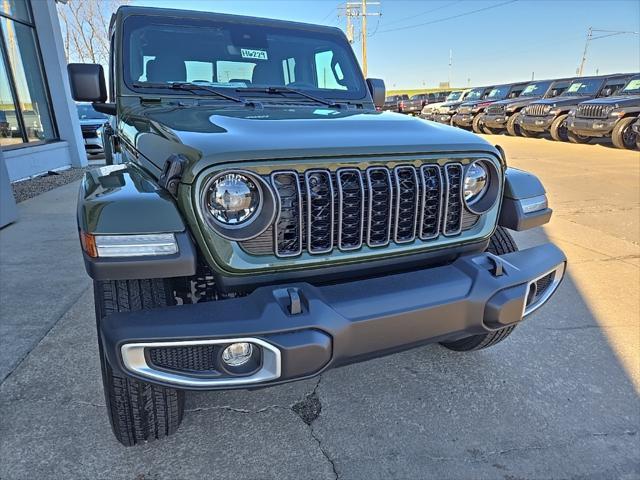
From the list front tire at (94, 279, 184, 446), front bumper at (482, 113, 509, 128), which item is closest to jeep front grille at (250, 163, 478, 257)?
front tire at (94, 279, 184, 446)

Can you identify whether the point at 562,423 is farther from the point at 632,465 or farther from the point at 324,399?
the point at 324,399

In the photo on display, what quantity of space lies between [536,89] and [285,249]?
57.4 feet

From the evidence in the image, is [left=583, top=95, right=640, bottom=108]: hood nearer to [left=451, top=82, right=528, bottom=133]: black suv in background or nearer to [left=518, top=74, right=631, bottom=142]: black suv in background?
[left=518, top=74, right=631, bottom=142]: black suv in background

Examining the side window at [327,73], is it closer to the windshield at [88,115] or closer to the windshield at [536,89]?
the windshield at [88,115]

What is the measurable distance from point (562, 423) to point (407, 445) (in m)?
0.77

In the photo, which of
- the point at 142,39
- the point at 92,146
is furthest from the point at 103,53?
the point at 142,39

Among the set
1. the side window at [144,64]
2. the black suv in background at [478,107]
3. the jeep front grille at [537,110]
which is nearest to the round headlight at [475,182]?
the side window at [144,64]

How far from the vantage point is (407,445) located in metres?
1.97

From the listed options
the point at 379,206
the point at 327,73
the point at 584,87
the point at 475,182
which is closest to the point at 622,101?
the point at 584,87

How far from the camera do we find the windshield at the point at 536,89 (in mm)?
15840

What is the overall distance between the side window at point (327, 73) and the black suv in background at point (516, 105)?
44.7 feet

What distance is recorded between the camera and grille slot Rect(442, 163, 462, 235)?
73.1 inches

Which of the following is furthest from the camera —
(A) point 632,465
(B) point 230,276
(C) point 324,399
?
(C) point 324,399

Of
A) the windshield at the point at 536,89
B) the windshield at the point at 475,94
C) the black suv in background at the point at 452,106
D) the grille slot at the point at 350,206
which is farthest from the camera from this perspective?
the windshield at the point at 475,94
